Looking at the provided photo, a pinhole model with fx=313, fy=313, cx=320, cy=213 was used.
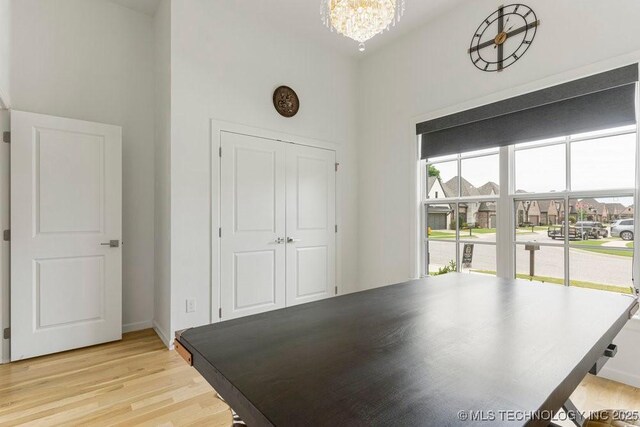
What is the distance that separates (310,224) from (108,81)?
8.34 feet

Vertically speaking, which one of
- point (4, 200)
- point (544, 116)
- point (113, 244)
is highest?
point (544, 116)

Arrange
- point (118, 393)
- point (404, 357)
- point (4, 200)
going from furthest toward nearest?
1. point (4, 200)
2. point (118, 393)
3. point (404, 357)

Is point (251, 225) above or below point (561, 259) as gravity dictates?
above

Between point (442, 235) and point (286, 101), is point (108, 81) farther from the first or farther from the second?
point (442, 235)

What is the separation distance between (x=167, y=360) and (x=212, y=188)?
152cm

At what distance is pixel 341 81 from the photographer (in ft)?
13.2

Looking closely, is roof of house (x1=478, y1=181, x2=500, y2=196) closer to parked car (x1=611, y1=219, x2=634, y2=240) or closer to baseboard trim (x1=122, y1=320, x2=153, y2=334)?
parked car (x1=611, y1=219, x2=634, y2=240)

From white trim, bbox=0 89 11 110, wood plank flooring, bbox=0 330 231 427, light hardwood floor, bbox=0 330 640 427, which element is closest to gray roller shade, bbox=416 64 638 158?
light hardwood floor, bbox=0 330 640 427

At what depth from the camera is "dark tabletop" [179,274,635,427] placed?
0.64 m

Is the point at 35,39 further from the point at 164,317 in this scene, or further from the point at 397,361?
the point at 397,361

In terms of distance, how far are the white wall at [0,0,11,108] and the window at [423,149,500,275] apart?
12.5 feet

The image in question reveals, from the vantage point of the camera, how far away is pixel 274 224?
11.2 ft

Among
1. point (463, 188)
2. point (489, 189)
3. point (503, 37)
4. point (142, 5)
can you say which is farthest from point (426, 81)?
point (142, 5)

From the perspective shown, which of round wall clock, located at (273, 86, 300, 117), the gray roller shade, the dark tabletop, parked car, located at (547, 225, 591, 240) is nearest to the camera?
the dark tabletop
